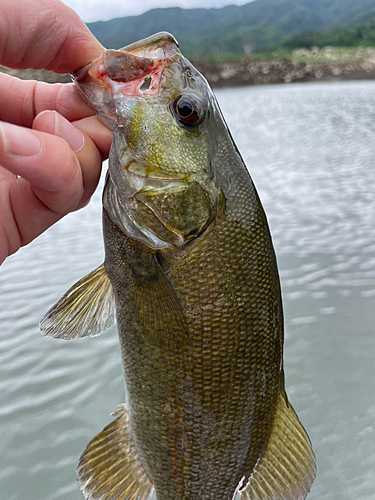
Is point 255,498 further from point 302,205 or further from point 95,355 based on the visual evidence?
point 302,205

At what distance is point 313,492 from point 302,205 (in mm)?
6636

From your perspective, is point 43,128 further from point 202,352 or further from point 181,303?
point 202,352

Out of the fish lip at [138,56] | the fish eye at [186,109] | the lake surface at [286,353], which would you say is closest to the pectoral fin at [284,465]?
the fish eye at [186,109]

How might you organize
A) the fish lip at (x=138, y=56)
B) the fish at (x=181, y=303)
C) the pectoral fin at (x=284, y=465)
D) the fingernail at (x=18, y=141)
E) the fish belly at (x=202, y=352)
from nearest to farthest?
the fingernail at (x=18, y=141) < the fish lip at (x=138, y=56) < the fish at (x=181, y=303) < the fish belly at (x=202, y=352) < the pectoral fin at (x=284, y=465)

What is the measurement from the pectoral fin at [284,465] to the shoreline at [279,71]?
203 ft

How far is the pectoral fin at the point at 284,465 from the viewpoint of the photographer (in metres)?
1.99

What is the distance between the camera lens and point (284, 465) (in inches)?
79.8

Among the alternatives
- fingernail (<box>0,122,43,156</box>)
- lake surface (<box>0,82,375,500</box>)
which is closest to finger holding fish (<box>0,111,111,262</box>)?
fingernail (<box>0,122,43,156</box>)

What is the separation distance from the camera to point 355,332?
518 cm

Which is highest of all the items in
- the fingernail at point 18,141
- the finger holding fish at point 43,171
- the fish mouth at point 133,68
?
the fish mouth at point 133,68

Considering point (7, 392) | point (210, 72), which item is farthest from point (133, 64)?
point (210, 72)

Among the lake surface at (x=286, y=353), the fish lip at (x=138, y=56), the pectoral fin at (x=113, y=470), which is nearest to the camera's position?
the fish lip at (x=138, y=56)

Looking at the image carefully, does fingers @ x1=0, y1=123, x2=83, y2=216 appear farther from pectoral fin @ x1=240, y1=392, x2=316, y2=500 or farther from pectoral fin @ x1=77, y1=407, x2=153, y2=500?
pectoral fin @ x1=240, y1=392, x2=316, y2=500

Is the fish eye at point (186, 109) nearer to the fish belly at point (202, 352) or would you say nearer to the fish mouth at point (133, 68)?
the fish mouth at point (133, 68)
